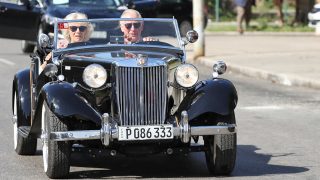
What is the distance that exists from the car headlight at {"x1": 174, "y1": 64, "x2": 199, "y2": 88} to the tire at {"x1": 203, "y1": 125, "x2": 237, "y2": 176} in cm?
51

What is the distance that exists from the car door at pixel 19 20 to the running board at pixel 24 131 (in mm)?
13538

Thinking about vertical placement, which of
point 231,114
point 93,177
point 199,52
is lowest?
point 199,52

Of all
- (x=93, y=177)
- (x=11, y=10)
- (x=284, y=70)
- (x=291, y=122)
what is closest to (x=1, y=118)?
(x=291, y=122)

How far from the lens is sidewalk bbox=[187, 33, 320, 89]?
19.5m

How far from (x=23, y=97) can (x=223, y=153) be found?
95.5 inches

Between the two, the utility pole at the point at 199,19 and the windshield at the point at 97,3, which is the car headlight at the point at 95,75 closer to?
the windshield at the point at 97,3

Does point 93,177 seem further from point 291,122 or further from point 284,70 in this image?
point 284,70

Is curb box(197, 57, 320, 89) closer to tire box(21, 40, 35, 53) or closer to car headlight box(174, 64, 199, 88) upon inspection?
tire box(21, 40, 35, 53)

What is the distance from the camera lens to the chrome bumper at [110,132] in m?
8.45

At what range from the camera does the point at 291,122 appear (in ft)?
43.9

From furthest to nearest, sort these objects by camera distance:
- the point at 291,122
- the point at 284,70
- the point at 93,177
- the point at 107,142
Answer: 1. the point at 284,70
2. the point at 291,122
3. the point at 93,177
4. the point at 107,142

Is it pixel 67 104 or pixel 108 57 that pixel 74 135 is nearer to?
pixel 67 104

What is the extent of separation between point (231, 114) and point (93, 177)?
1299mm

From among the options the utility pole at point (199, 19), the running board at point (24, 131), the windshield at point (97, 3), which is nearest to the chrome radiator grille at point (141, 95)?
the running board at point (24, 131)
